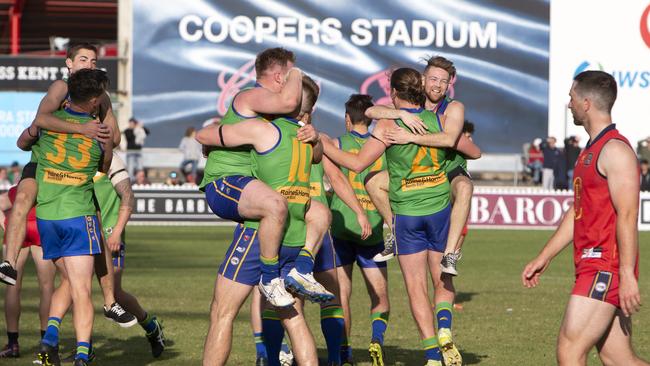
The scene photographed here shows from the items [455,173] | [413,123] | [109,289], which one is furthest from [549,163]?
[109,289]

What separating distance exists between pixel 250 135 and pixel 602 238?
7.74 feet

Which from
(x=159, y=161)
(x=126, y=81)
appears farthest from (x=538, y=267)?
(x=126, y=81)

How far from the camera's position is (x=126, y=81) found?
44.5 meters

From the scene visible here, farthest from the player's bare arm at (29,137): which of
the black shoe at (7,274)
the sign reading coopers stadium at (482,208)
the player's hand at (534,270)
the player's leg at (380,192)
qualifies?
the sign reading coopers stadium at (482,208)

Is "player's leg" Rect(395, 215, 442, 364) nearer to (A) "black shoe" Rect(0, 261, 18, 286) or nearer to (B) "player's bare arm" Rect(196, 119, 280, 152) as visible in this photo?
(B) "player's bare arm" Rect(196, 119, 280, 152)

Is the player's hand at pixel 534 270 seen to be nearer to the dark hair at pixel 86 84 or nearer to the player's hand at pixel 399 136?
the player's hand at pixel 399 136

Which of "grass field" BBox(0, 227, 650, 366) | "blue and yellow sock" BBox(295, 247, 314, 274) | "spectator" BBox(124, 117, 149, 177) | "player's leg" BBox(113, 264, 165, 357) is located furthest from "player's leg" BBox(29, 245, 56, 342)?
"spectator" BBox(124, 117, 149, 177)

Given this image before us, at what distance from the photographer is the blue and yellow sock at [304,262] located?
8453mm

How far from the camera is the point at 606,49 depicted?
45531mm

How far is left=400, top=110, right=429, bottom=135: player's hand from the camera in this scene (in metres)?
9.54

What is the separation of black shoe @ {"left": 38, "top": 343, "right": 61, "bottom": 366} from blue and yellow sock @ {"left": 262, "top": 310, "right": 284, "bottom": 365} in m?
1.67

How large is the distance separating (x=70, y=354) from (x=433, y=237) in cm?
340

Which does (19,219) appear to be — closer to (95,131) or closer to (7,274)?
(7,274)

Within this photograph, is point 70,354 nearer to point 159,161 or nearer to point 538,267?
point 538,267
